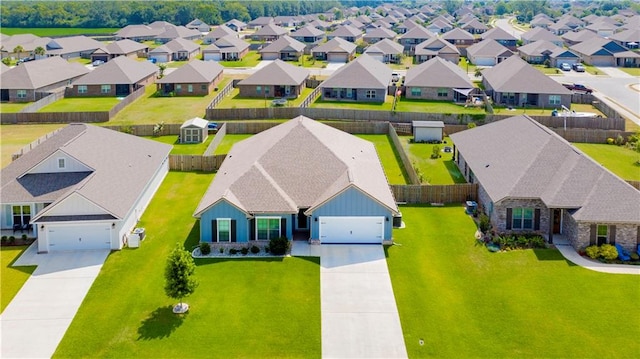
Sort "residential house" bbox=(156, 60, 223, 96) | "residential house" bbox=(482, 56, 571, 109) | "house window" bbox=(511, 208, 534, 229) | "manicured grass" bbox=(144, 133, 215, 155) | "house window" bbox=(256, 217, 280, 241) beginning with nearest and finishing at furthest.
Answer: "house window" bbox=(256, 217, 280, 241) < "house window" bbox=(511, 208, 534, 229) < "manicured grass" bbox=(144, 133, 215, 155) < "residential house" bbox=(482, 56, 571, 109) < "residential house" bbox=(156, 60, 223, 96)

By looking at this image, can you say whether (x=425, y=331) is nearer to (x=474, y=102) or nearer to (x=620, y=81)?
(x=474, y=102)

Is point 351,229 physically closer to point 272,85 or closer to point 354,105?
point 354,105

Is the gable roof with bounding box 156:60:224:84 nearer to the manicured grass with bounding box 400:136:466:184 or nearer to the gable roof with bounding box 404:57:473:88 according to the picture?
the gable roof with bounding box 404:57:473:88

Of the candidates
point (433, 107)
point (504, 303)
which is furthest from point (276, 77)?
point (504, 303)

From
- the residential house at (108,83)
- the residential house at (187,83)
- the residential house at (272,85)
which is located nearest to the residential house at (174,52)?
the residential house at (108,83)

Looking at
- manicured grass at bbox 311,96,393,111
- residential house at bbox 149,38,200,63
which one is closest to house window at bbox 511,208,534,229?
manicured grass at bbox 311,96,393,111

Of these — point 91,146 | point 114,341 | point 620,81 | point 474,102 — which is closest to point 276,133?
point 91,146
